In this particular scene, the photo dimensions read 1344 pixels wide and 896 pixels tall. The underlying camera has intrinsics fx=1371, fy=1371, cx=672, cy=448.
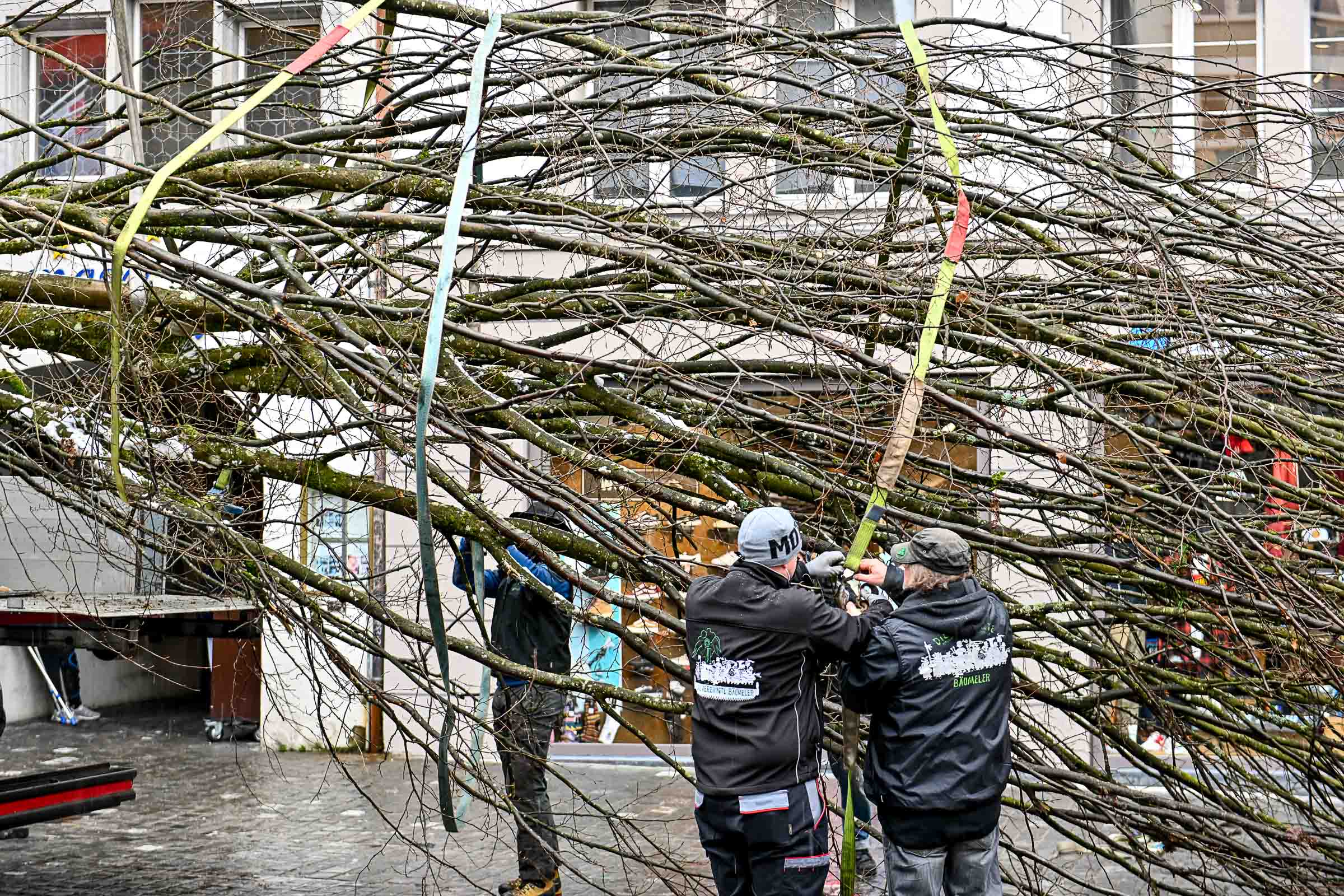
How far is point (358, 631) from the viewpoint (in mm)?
5547

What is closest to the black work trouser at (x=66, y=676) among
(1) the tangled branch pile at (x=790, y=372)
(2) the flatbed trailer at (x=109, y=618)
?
(2) the flatbed trailer at (x=109, y=618)

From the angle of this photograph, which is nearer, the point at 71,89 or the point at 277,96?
the point at 277,96

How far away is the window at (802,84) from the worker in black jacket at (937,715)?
1778mm

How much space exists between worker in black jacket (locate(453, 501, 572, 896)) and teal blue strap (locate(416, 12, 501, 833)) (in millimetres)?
2045

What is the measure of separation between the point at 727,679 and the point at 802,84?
241 centimetres

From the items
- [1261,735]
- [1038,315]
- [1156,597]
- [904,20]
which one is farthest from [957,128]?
[1261,735]

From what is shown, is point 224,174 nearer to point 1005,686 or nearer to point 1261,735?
point 1005,686

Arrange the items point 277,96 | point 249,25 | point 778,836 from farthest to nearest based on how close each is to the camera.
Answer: point 249,25 < point 277,96 < point 778,836

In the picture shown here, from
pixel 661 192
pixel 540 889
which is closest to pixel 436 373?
pixel 661 192

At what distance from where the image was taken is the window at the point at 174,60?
26.5ft

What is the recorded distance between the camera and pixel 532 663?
7.41m

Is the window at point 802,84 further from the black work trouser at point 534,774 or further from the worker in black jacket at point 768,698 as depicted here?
the black work trouser at point 534,774

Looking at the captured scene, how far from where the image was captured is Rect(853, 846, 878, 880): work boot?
23.4 ft

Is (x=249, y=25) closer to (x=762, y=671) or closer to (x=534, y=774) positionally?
(x=534, y=774)
